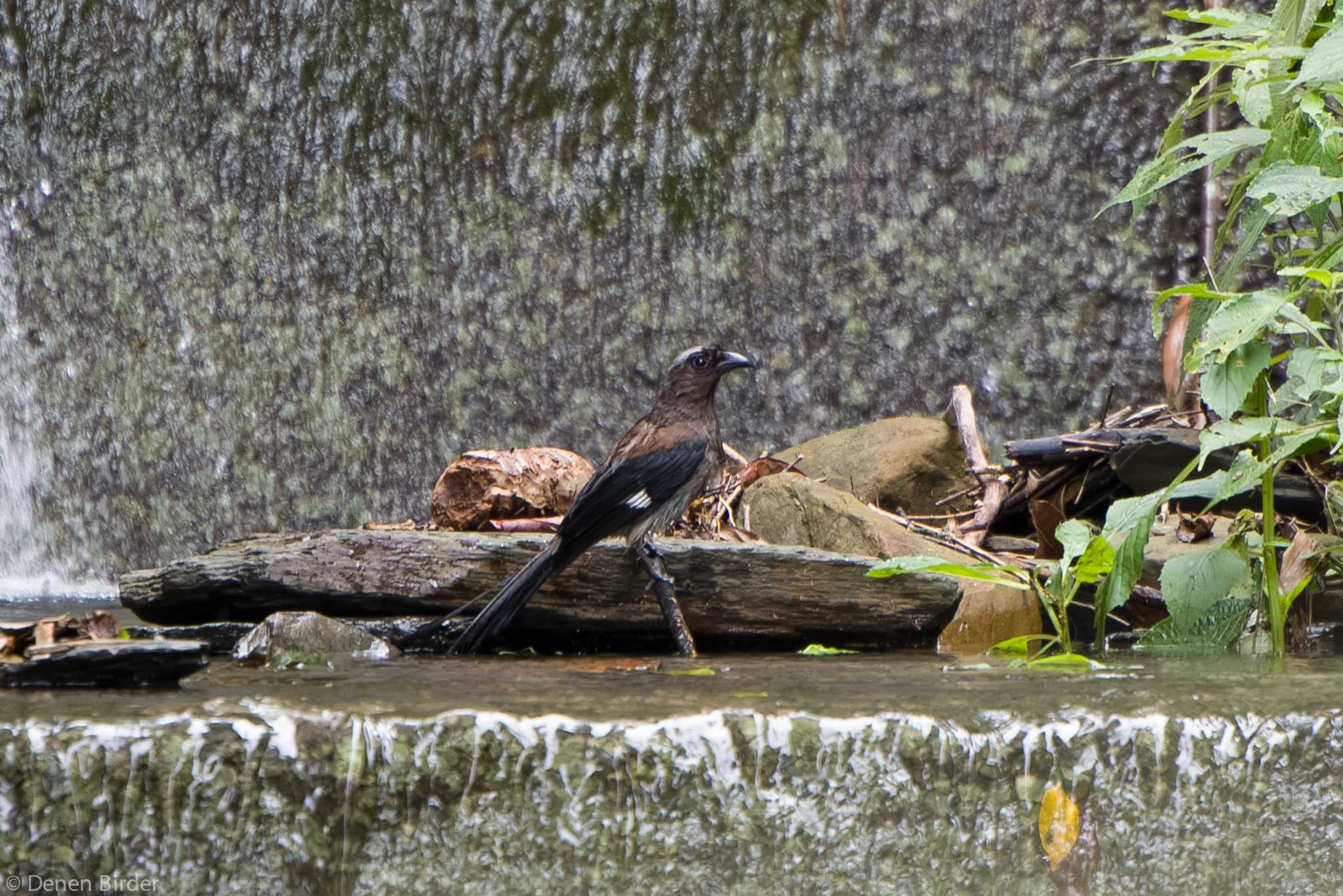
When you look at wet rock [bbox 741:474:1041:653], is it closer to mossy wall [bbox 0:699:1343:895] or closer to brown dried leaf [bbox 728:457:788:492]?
brown dried leaf [bbox 728:457:788:492]

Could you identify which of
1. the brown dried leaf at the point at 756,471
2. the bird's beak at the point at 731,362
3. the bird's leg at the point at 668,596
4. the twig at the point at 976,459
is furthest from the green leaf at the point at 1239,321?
the brown dried leaf at the point at 756,471

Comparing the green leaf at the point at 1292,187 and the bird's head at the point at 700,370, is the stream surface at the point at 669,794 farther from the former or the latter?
the bird's head at the point at 700,370

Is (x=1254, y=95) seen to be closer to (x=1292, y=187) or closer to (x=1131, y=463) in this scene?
(x=1292, y=187)

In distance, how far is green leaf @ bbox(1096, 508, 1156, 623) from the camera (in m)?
2.74

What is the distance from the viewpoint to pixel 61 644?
91.3 inches

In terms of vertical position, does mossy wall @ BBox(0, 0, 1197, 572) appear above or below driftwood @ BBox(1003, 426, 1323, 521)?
above

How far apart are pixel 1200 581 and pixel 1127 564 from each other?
0.17m

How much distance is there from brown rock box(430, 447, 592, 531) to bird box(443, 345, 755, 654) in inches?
24.4

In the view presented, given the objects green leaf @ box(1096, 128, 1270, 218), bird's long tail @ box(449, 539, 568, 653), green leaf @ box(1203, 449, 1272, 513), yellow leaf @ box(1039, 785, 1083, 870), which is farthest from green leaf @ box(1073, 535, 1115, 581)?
bird's long tail @ box(449, 539, 568, 653)

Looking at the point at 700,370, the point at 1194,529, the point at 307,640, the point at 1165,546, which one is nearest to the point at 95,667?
the point at 307,640

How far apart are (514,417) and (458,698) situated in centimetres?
401

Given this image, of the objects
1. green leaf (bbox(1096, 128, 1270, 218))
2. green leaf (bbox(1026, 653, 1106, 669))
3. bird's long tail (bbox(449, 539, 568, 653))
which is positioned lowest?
green leaf (bbox(1026, 653, 1106, 669))

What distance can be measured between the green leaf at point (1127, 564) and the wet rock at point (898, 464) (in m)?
1.91

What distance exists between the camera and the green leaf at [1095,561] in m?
2.84
